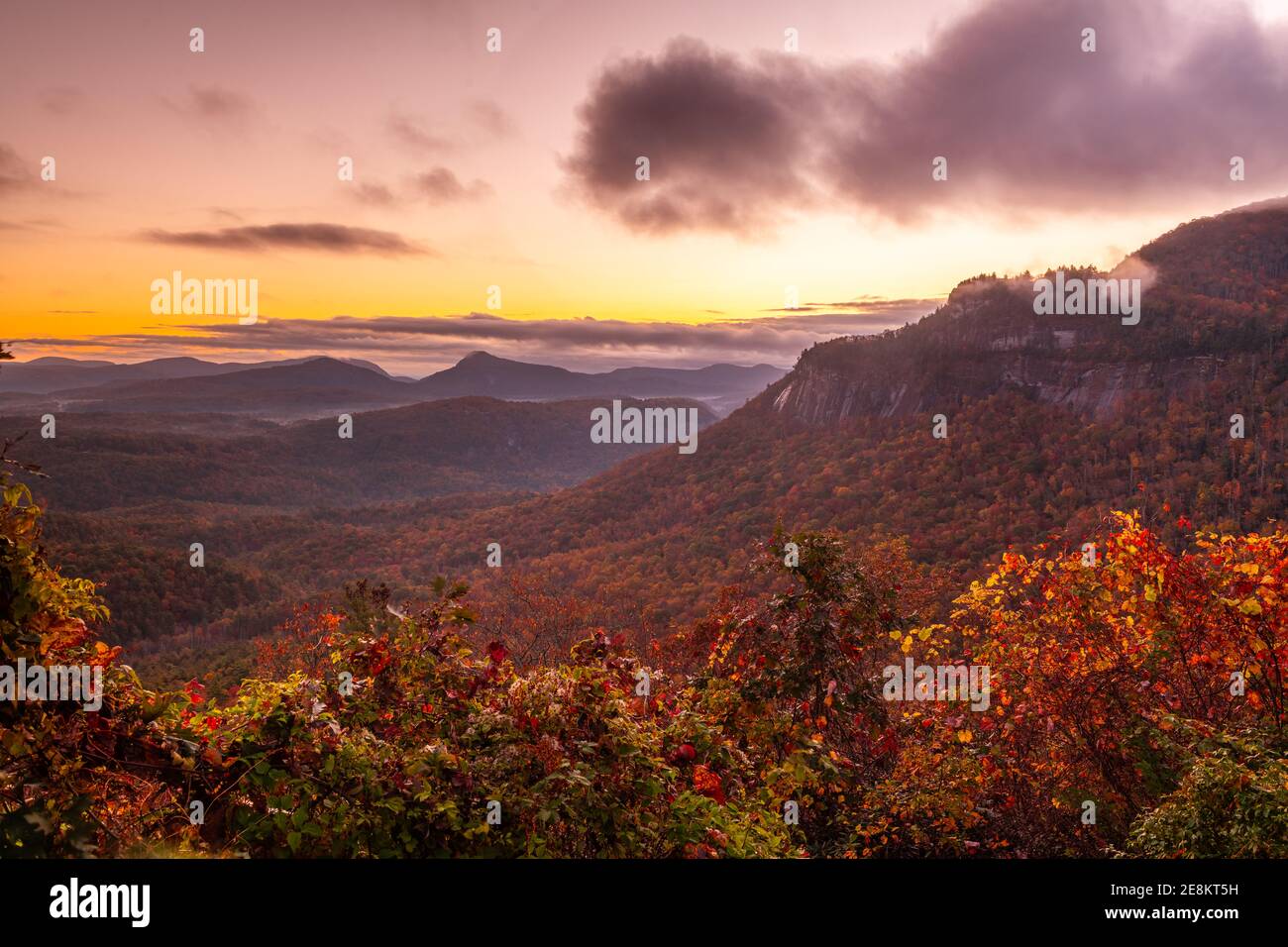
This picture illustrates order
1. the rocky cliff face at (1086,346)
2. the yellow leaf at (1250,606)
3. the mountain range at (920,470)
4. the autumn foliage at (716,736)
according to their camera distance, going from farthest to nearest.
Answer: the rocky cliff face at (1086,346), the mountain range at (920,470), the yellow leaf at (1250,606), the autumn foliage at (716,736)

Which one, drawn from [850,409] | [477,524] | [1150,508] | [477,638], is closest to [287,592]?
[477,524]

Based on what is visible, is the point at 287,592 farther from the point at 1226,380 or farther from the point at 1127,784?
the point at 1226,380

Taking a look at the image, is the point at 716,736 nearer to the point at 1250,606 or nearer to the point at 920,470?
the point at 1250,606

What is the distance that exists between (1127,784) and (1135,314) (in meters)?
109

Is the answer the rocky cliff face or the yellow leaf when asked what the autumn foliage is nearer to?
the yellow leaf

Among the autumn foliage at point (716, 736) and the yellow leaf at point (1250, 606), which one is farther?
the yellow leaf at point (1250, 606)

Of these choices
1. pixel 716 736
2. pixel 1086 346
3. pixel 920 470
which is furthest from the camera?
pixel 1086 346

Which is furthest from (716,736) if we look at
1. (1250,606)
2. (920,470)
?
(920,470)

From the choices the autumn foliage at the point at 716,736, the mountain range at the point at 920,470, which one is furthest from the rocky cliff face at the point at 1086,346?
the autumn foliage at the point at 716,736

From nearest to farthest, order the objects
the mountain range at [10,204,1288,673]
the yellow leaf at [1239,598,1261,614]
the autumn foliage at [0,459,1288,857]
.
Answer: the autumn foliage at [0,459,1288,857], the yellow leaf at [1239,598,1261,614], the mountain range at [10,204,1288,673]

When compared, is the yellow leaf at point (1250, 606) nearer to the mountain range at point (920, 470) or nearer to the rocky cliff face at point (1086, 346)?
the mountain range at point (920, 470)

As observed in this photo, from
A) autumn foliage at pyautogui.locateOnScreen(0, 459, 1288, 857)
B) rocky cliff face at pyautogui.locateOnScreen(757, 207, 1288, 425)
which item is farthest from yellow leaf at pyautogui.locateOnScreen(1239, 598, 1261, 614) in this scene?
rocky cliff face at pyautogui.locateOnScreen(757, 207, 1288, 425)

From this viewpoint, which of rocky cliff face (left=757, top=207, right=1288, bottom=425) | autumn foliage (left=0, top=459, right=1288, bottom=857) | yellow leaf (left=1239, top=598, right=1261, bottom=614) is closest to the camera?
autumn foliage (left=0, top=459, right=1288, bottom=857)
